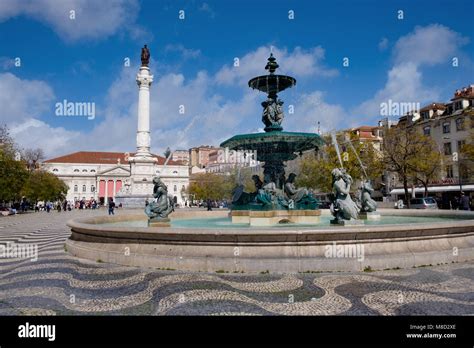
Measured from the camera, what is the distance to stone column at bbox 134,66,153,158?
63.9m

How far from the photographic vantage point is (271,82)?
47.6 ft

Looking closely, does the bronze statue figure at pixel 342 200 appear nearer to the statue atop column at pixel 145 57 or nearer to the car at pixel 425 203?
the car at pixel 425 203

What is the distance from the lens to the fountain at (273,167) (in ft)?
41.5

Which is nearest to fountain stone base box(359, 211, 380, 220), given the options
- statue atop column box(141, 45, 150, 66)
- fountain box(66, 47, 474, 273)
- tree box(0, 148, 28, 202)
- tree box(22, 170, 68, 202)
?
fountain box(66, 47, 474, 273)

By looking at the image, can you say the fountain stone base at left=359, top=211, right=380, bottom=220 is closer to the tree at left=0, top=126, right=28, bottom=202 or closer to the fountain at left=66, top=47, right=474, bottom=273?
the fountain at left=66, top=47, right=474, bottom=273

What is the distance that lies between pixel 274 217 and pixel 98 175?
357 feet
